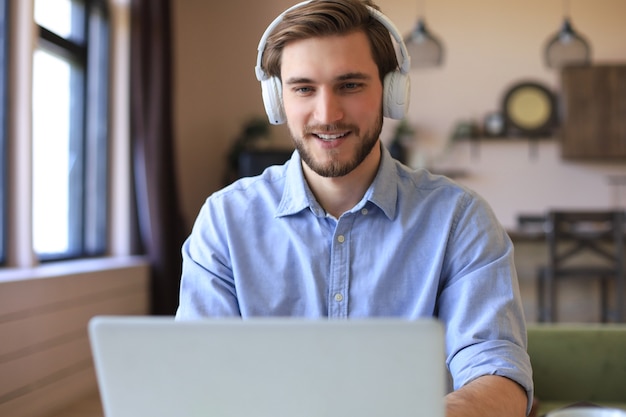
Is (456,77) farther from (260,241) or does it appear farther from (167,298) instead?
(260,241)

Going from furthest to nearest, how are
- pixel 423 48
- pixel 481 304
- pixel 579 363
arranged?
pixel 423 48
pixel 579 363
pixel 481 304

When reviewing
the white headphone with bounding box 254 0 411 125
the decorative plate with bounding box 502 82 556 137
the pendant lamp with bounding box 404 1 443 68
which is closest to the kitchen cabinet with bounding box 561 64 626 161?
the decorative plate with bounding box 502 82 556 137

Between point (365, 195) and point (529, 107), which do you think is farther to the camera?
point (529, 107)

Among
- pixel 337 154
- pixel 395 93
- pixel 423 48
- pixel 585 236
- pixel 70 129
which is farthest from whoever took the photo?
pixel 585 236

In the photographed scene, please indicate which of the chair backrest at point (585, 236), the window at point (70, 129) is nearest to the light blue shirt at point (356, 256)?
the window at point (70, 129)

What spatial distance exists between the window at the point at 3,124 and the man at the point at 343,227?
2456mm

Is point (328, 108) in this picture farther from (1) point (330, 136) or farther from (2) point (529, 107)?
(2) point (529, 107)

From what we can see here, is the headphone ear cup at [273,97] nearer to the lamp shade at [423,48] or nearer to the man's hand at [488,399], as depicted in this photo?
the man's hand at [488,399]

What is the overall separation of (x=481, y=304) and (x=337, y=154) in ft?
1.12

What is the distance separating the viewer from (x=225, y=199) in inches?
53.9

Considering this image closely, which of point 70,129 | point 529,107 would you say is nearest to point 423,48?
point 529,107

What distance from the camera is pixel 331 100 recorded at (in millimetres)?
1220

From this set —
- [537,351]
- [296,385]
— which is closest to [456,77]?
[537,351]

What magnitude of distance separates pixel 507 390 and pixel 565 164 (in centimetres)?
578
